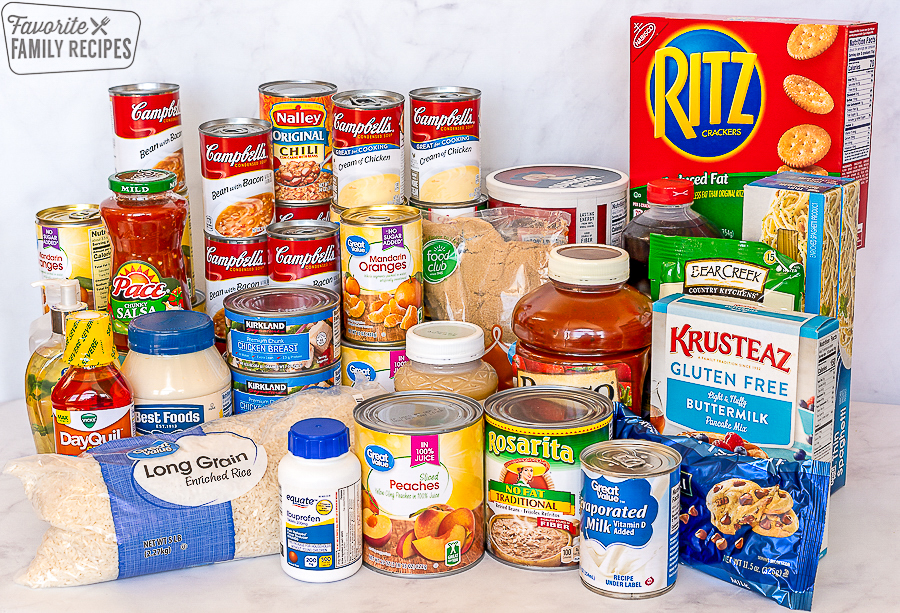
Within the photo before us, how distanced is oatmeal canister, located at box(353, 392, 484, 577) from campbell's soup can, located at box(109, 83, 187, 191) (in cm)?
61

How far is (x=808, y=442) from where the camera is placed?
3.80 ft

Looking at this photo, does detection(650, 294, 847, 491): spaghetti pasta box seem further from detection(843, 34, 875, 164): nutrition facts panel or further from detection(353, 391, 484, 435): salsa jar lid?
detection(843, 34, 875, 164): nutrition facts panel

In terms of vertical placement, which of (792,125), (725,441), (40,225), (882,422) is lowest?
(882,422)

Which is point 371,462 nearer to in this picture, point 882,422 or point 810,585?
point 810,585

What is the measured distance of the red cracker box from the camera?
141 centimetres

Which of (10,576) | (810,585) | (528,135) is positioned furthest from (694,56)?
(10,576)

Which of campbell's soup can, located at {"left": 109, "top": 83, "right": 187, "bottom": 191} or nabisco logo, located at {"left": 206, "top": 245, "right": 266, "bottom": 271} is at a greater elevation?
campbell's soup can, located at {"left": 109, "top": 83, "right": 187, "bottom": 191}

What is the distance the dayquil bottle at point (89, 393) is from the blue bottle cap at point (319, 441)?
0.92 feet

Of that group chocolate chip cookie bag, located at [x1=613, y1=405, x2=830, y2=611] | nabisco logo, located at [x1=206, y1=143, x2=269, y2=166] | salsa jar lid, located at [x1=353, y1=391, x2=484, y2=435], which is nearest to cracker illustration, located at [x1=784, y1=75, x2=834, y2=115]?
chocolate chip cookie bag, located at [x1=613, y1=405, x2=830, y2=611]

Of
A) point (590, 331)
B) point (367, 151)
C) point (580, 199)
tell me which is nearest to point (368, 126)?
point (367, 151)

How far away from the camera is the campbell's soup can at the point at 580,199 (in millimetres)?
1486

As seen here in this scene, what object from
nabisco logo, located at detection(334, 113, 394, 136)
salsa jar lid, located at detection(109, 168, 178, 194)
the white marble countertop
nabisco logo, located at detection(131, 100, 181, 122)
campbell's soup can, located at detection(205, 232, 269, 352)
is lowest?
the white marble countertop

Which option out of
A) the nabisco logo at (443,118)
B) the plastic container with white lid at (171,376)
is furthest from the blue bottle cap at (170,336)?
the nabisco logo at (443,118)

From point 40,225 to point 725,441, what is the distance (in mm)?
997
